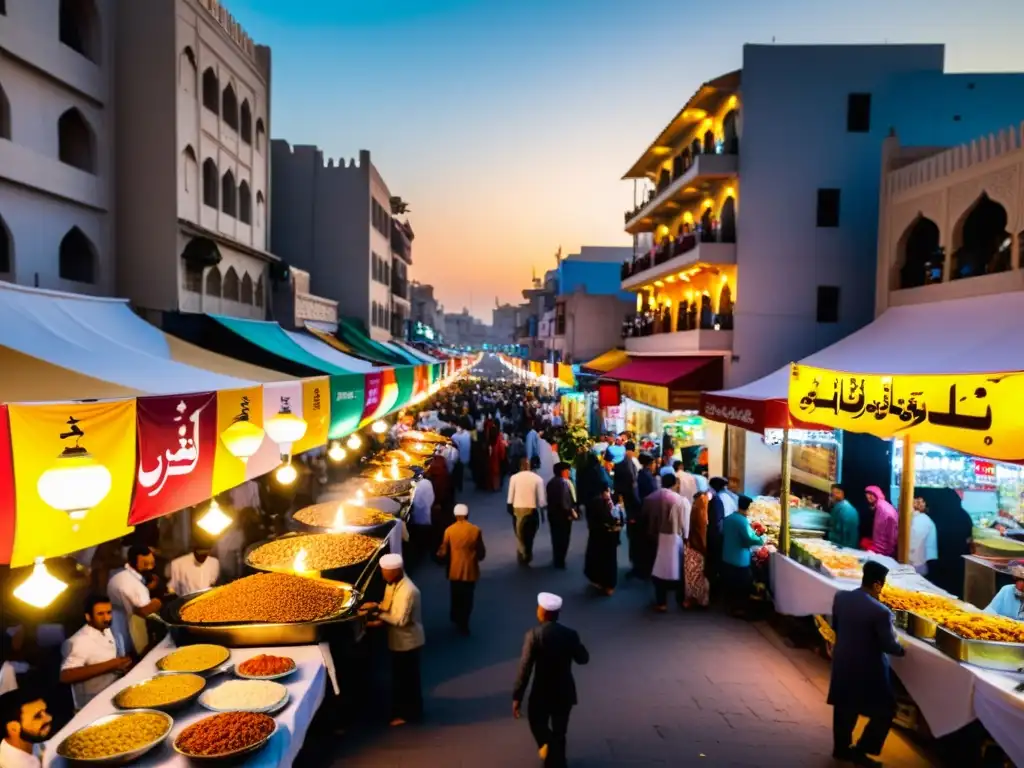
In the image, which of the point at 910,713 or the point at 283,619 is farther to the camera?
the point at 910,713

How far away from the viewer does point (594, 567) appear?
10695mm

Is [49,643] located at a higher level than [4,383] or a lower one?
lower

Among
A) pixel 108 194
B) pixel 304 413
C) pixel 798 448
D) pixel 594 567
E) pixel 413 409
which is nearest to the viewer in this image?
pixel 304 413

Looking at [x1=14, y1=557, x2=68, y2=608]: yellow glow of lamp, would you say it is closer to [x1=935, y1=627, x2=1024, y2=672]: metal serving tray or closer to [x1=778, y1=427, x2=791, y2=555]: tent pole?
[x1=935, y1=627, x2=1024, y2=672]: metal serving tray

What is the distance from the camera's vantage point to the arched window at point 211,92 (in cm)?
1738

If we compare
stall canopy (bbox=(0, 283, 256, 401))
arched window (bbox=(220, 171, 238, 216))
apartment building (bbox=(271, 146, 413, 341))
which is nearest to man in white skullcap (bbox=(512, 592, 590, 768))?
stall canopy (bbox=(0, 283, 256, 401))

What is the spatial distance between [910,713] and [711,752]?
203 centimetres

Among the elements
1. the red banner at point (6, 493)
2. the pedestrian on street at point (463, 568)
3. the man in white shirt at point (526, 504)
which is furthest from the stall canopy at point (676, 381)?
the red banner at point (6, 493)

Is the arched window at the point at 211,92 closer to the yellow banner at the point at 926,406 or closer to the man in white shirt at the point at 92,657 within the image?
the man in white shirt at the point at 92,657

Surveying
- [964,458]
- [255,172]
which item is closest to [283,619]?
[964,458]

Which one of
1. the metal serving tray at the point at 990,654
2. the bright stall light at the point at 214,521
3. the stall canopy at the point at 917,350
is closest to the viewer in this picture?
the metal serving tray at the point at 990,654

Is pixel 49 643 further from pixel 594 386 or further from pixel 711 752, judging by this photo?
pixel 594 386

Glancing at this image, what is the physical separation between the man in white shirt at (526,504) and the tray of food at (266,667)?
643cm

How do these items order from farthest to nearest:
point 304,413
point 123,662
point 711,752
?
point 304,413, point 711,752, point 123,662
